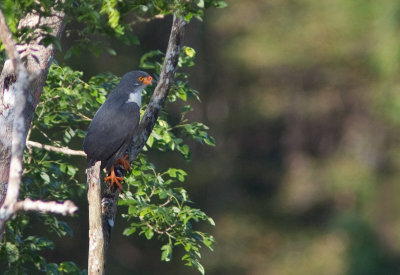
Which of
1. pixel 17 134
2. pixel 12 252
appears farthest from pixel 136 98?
pixel 17 134

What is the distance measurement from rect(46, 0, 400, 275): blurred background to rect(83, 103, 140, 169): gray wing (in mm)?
16768

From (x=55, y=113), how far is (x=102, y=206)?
4.84ft

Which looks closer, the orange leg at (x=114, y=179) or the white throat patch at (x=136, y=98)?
the orange leg at (x=114, y=179)

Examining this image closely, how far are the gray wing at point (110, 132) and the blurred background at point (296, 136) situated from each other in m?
16.8

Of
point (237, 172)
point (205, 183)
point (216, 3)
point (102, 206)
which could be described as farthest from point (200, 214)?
point (237, 172)

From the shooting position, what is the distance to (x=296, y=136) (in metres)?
30.1

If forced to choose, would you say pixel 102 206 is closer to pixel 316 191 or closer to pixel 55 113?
pixel 55 113

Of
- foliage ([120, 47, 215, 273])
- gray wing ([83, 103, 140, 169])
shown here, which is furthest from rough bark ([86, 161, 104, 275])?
gray wing ([83, 103, 140, 169])

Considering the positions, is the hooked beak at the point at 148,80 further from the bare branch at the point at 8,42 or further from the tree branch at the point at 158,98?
the bare branch at the point at 8,42

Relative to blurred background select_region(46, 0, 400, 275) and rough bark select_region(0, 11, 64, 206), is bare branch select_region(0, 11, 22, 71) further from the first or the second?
blurred background select_region(46, 0, 400, 275)

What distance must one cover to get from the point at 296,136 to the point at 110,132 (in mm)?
21698

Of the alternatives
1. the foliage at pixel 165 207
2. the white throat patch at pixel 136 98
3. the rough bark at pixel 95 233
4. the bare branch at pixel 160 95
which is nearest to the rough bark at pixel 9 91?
the rough bark at pixel 95 233

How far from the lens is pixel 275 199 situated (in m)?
28.8

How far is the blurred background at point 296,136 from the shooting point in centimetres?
2680
